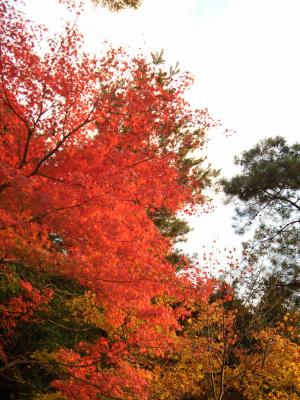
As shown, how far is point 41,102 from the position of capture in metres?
7.63

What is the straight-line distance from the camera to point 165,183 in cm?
967

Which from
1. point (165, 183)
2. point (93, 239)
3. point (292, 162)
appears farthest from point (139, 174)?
point (292, 162)

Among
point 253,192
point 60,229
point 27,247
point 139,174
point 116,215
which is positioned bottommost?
point 27,247

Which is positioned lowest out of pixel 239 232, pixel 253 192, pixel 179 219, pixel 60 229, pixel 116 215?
pixel 60 229

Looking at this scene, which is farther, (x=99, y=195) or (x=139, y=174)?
(x=139, y=174)

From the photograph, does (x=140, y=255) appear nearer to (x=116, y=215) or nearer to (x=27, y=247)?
(x=116, y=215)

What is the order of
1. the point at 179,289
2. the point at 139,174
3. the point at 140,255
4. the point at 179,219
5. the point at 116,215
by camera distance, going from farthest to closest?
the point at 179,219 < the point at 179,289 < the point at 139,174 < the point at 140,255 < the point at 116,215

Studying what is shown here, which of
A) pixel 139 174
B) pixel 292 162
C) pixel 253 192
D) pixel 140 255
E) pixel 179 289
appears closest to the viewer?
pixel 140 255

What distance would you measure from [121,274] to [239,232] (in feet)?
24.8

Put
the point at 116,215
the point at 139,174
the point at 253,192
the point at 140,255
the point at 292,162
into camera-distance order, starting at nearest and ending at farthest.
A: 1. the point at 116,215
2. the point at 140,255
3. the point at 139,174
4. the point at 292,162
5. the point at 253,192

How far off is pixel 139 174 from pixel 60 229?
224cm

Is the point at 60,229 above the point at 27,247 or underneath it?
above

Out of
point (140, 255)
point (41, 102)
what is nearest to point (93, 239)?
point (140, 255)

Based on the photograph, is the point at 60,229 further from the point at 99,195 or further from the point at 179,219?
the point at 179,219
